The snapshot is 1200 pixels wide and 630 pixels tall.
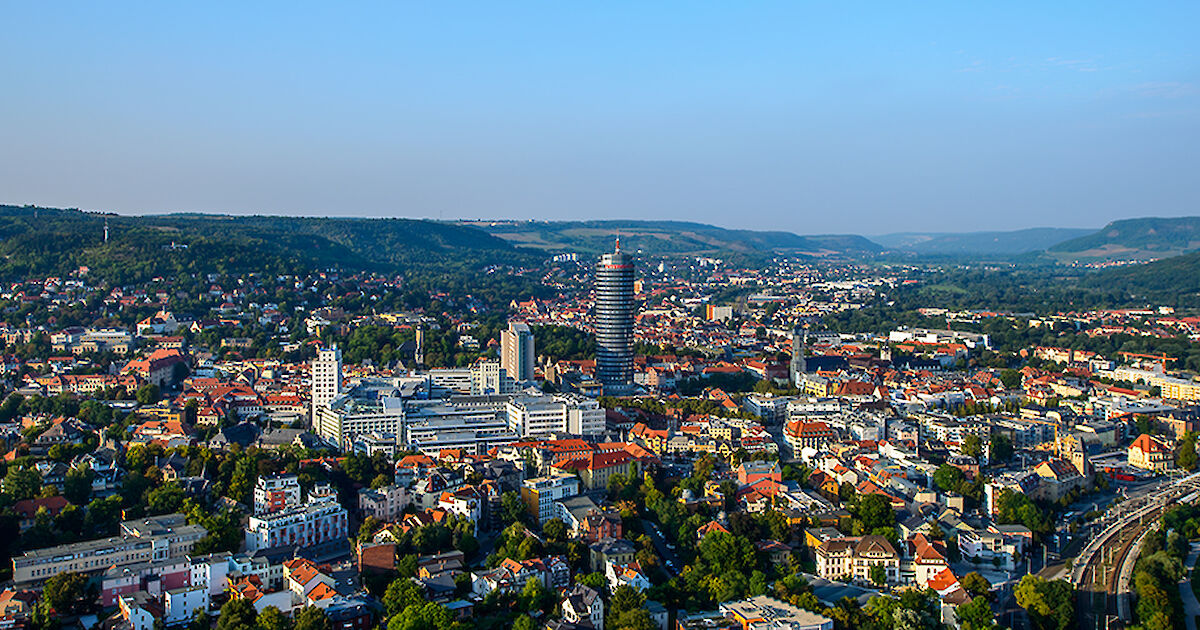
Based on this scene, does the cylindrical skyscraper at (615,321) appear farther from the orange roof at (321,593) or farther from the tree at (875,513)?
the orange roof at (321,593)

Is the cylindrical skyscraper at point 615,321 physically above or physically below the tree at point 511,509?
above

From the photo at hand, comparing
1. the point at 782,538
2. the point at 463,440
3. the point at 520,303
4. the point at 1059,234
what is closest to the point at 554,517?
the point at 782,538

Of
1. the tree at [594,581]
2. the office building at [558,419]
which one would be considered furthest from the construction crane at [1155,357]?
the tree at [594,581]

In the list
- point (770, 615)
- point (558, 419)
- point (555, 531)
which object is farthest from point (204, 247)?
point (770, 615)

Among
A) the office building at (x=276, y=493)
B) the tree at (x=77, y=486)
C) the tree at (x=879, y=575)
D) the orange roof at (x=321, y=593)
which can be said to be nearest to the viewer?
the orange roof at (x=321, y=593)

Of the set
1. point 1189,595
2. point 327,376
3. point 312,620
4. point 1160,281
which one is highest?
point 1160,281

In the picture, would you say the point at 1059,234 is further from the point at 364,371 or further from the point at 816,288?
the point at 364,371

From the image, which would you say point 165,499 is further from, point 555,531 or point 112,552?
point 555,531
